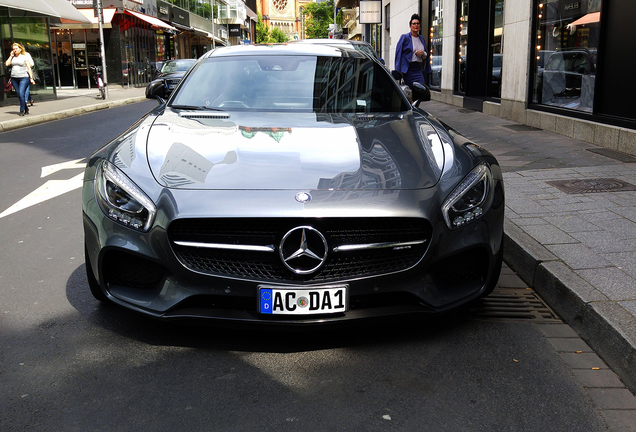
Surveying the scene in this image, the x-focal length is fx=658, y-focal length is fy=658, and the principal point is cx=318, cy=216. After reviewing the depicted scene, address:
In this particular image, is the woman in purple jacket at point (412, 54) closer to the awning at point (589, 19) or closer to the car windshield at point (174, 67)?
the awning at point (589, 19)

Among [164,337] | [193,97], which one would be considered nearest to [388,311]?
[164,337]

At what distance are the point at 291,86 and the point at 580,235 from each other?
217cm

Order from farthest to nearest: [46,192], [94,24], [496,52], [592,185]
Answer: [94,24] → [496,52] → [46,192] → [592,185]

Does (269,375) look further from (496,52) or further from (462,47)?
(462,47)

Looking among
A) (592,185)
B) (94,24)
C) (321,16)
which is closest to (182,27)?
(94,24)

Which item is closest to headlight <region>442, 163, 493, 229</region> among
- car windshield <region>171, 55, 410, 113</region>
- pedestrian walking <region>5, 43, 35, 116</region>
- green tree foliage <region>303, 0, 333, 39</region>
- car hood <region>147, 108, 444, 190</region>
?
car hood <region>147, 108, 444, 190</region>

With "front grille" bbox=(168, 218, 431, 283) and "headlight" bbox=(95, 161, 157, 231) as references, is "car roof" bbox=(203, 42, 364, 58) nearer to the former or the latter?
"headlight" bbox=(95, 161, 157, 231)

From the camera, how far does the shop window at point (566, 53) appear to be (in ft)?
30.5

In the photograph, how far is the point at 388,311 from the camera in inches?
113

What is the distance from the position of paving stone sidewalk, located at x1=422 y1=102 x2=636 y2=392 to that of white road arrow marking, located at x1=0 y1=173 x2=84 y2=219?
423cm

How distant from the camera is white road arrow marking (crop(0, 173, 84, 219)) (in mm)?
5924

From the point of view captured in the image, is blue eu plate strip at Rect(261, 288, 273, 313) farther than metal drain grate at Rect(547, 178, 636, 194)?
No

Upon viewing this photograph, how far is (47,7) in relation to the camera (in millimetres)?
21016

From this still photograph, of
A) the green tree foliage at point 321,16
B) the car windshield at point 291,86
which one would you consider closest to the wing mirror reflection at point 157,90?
the car windshield at point 291,86
